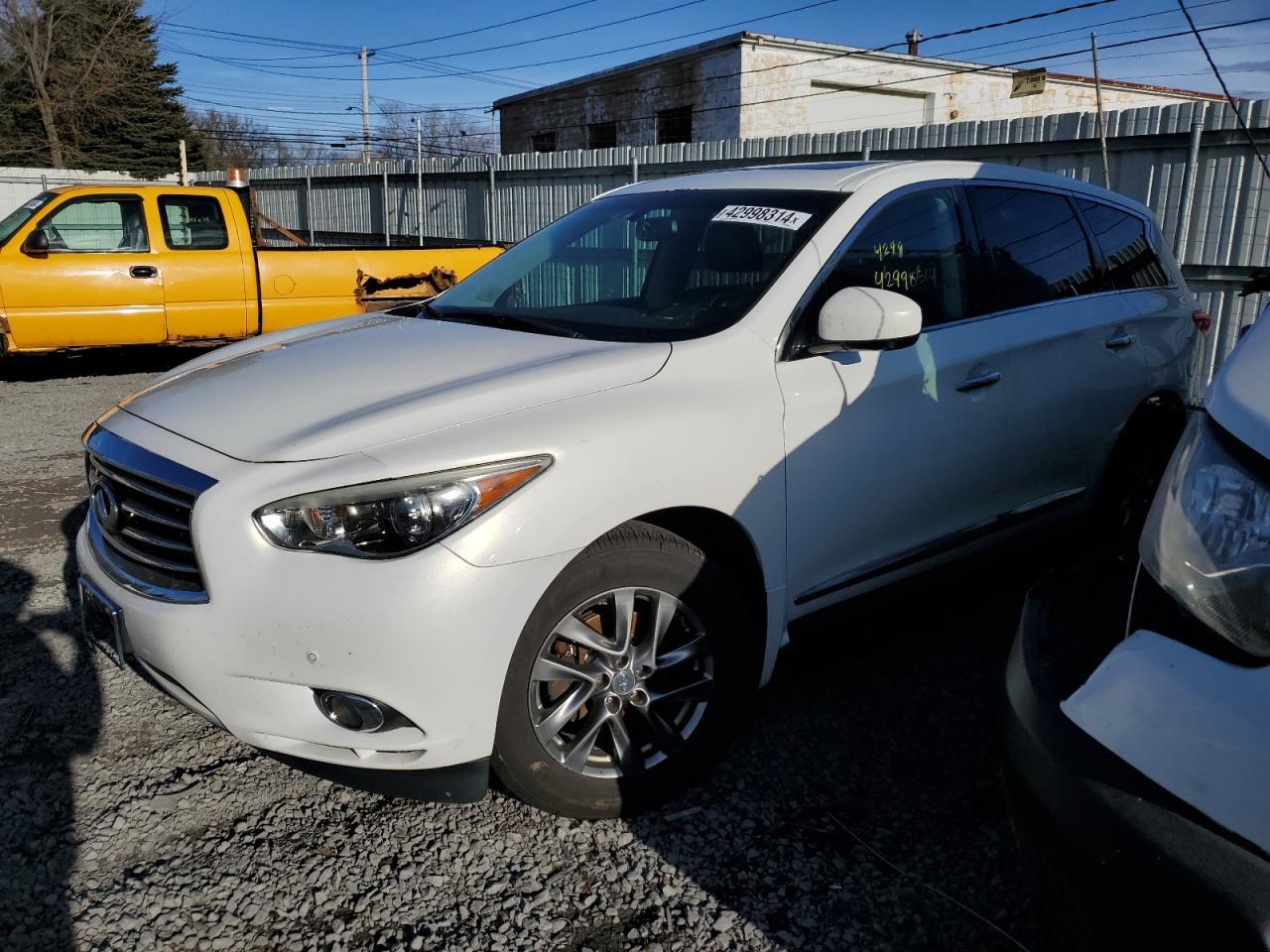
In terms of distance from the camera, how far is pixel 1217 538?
1569 mm

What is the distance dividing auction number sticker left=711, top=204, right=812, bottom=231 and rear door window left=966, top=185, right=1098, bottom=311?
80cm

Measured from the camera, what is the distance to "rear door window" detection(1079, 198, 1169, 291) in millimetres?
4152

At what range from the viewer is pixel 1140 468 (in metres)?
4.32

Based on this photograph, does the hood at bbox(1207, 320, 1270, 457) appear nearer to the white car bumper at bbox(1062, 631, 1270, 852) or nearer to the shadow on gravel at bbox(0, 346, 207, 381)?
the white car bumper at bbox(1062, 631, 1270, 852)

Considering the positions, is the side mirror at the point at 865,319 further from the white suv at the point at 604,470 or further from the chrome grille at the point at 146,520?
the chrome grille at the point at 146,520

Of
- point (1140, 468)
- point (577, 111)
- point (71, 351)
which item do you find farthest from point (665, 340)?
point (577, 111)

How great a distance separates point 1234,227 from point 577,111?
24303 millimetres

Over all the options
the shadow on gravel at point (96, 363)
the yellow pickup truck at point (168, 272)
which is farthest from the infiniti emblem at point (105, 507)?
the shadow on gravel at point (96, 363)

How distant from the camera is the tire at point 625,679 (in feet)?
7.98

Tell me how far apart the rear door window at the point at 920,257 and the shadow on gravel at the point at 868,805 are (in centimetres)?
93

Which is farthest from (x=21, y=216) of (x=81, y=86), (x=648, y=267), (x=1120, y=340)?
(x=81, y=86)

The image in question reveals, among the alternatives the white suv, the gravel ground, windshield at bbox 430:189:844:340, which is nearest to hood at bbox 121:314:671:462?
the white suv

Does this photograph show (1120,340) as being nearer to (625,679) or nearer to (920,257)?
(920,257)

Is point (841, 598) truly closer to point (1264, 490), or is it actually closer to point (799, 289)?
point (799, 289)
